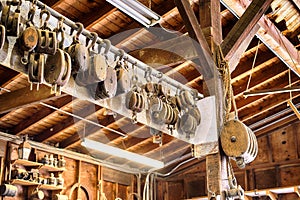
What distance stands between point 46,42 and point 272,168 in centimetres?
706

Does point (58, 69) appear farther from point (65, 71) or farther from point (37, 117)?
point (37, 117)

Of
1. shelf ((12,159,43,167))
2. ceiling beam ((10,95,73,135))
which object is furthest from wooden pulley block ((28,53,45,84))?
shelf ((12,159,43,167))

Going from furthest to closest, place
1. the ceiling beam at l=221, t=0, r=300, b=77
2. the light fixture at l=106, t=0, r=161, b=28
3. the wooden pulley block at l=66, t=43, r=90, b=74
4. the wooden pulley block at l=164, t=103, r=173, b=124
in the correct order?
the ceiling beam at l=221, t=0, r=300, b=77 < the wooden pulley block at l=164, t=103, r=173, b=124 < the light fixture at l=106, t=0, r=161, b=28 < the wooden pulley block at l=66, t=43, r=90, b=74

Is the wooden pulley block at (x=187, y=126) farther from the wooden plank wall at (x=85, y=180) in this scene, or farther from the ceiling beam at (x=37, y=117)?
the wooden plank wall at (x=85, y=180)

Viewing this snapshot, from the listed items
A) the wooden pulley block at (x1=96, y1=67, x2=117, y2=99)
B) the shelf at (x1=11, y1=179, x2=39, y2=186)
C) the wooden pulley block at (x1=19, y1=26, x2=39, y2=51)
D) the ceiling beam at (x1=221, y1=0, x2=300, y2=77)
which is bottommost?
the shelf at (x1=11, y1=179, x2=39, y2=186)

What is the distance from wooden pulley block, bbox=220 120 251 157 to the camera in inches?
148

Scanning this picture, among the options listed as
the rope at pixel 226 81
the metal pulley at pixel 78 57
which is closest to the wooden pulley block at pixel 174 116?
the rope at pixel 226 81

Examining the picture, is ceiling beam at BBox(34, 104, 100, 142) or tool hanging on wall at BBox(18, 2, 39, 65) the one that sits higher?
ceiling beam at BBox(34, 104, 100, 142)

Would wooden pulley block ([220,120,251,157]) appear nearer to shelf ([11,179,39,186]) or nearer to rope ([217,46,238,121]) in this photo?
rope ([217,46,238,121])

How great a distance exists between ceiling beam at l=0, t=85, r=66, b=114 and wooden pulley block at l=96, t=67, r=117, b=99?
1444mm

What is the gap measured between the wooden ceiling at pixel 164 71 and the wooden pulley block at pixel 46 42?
168 centimetres

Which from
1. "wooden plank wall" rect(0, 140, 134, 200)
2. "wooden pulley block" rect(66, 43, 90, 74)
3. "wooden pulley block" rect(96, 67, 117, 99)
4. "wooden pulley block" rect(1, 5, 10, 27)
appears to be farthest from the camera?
"wooden plank wall" rect(0, 140, 134, 200)

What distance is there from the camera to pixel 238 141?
3801mm

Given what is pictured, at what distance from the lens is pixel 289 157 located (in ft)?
29.7
